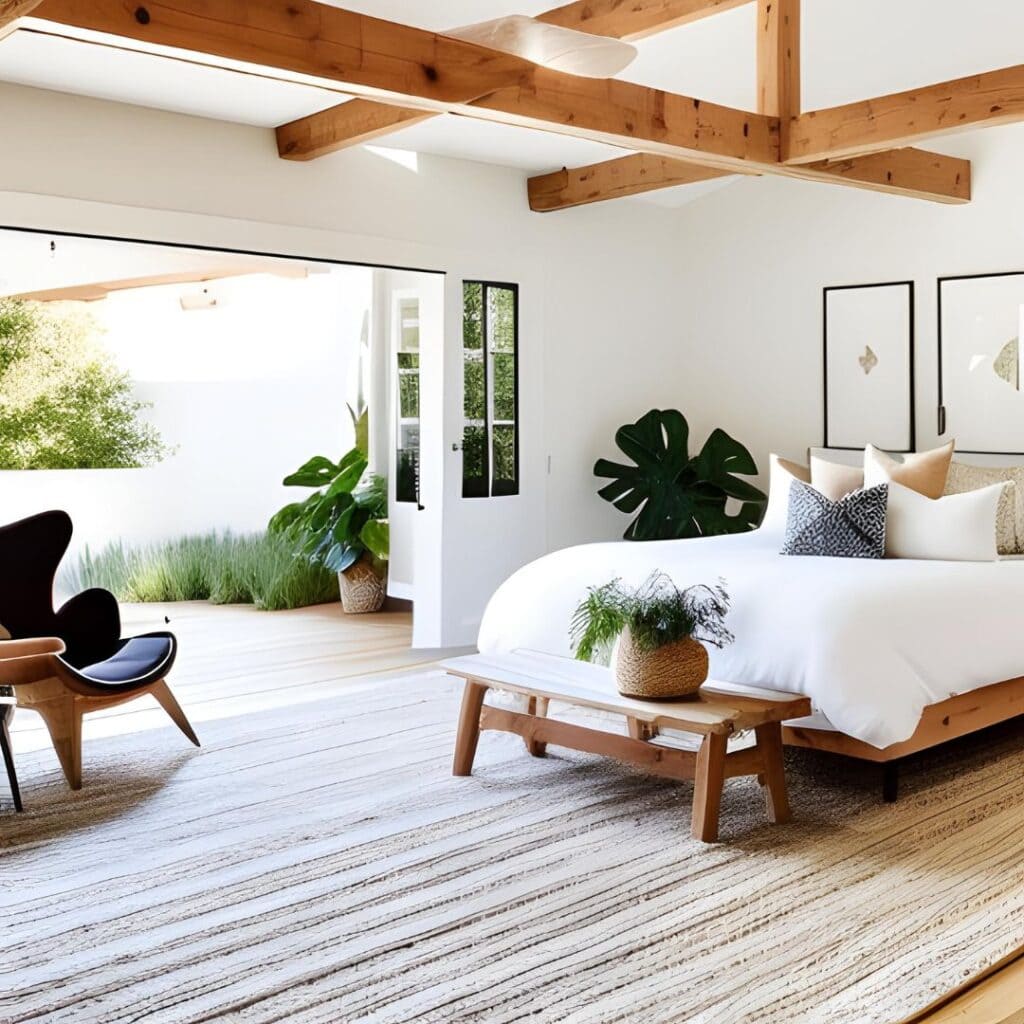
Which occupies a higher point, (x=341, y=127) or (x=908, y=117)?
(x=341, y=127)

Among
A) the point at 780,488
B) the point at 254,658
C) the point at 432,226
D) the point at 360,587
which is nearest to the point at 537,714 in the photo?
the point at 780,488

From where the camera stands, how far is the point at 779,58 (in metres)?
4.94

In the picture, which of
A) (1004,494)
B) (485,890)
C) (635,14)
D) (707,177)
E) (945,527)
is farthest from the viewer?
(707,177)

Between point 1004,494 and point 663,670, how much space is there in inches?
99.5

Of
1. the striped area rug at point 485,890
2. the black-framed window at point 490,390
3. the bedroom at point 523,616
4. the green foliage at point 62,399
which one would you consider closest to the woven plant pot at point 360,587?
the bedroom at point 523,616

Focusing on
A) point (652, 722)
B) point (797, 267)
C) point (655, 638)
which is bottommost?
point (652, 722)

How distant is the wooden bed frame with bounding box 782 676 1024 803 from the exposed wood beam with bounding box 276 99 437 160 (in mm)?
2780

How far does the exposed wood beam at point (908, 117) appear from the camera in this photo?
15.2 ft

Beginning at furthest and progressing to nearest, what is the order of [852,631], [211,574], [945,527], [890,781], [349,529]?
[211,574]
[349,529]
[945,527]
[890,781]
[852,631]

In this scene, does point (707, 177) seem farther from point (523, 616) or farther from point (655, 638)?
point (655, 638)

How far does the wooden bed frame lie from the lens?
409 centimetres

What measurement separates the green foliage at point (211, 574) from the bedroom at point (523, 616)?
3.27 feet

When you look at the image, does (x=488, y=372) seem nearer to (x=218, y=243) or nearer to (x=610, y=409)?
(x=610, y=409)

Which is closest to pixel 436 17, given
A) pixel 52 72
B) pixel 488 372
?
pixel 52 72
